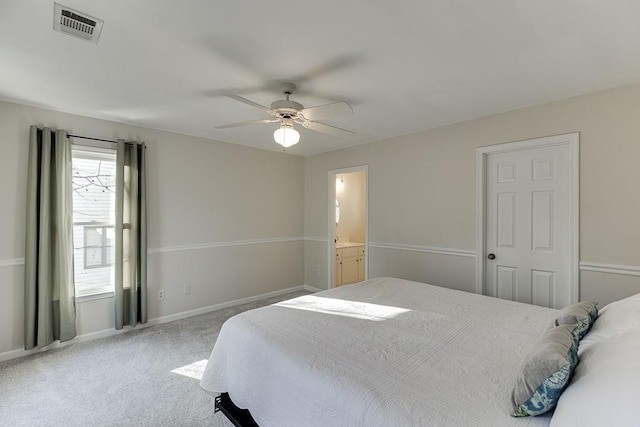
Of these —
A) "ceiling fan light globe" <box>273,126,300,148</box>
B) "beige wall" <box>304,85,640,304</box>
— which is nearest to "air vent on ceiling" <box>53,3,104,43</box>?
"ceiling fan light globe" <box>273,126,300,148</box>

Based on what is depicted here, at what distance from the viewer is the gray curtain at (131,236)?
11.0ft

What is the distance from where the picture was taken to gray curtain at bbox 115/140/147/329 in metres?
3.36

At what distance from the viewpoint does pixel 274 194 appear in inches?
196

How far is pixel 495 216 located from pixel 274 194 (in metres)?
3.16

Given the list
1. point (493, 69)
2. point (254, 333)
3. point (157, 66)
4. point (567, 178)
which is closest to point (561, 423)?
point (254, 333)

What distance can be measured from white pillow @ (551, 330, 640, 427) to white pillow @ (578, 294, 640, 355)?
5.2 inches

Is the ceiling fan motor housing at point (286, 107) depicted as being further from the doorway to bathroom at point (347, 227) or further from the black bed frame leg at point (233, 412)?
the doorway to bathroom at point (347, 227)

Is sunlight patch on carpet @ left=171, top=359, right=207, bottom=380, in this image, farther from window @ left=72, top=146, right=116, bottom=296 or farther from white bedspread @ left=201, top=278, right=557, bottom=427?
window @ left=72, top=146, right=116, bottom=296

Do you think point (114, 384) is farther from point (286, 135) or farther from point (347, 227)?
point (347, 227)

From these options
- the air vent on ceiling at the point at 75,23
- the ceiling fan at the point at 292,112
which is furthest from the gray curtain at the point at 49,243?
the ceiling fan at the point at 292,112

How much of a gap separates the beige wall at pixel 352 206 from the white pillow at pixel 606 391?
489 centimetres

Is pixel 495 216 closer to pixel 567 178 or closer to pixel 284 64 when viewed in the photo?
pixel 567 178

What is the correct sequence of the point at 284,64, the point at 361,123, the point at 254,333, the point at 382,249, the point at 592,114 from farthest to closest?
1. the point at 382,249
2. the point at 361,123
3. the point at 592,114
4. the point at 284,64
5. the point at 254,333

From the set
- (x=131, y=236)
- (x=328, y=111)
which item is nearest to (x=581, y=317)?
(x=328, y=111)
